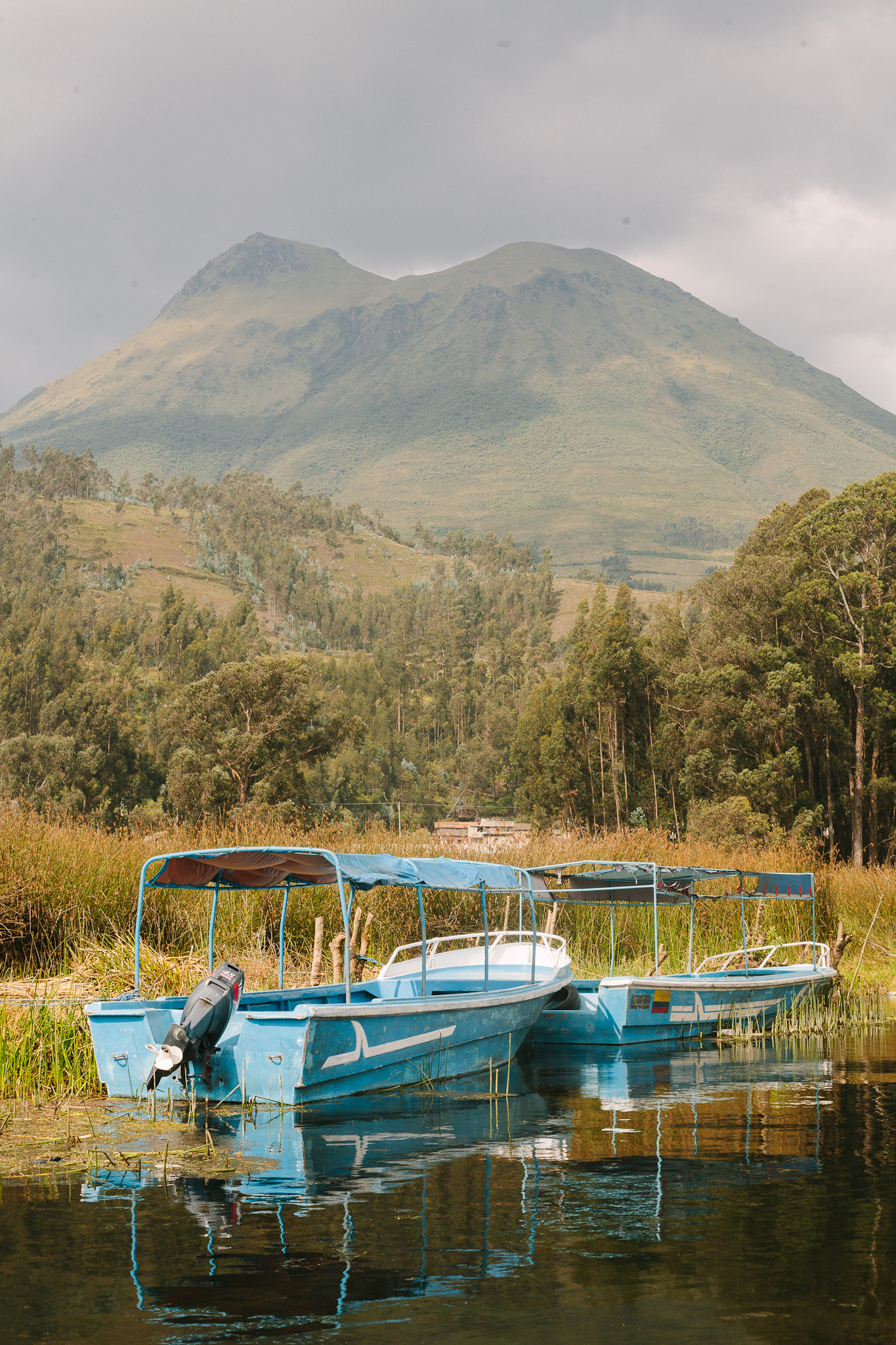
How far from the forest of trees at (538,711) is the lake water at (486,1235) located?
21.0 m

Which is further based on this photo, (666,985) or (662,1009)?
(662,1009)

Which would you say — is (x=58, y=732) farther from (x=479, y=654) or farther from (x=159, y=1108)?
(x=159, y=1108)

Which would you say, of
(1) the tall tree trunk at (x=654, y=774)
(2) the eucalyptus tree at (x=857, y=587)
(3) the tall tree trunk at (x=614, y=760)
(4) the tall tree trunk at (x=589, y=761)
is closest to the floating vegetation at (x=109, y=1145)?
(2) the eucalyptus tree at (x=857, y=587)

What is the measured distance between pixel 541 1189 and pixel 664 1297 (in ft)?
7.63

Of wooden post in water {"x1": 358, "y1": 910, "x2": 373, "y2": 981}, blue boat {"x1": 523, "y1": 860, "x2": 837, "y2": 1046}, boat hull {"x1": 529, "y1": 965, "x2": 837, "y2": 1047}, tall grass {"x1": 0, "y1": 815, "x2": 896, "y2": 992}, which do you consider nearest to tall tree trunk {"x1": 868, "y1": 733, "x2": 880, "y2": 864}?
tall grass {"x1": 0, "y1": 815, "x2": 896, "y2": 992}

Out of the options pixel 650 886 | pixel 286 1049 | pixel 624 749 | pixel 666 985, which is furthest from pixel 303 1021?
pixel 624 749

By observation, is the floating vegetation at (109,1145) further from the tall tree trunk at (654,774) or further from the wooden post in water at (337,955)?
the tall tree trunk at (654,774)

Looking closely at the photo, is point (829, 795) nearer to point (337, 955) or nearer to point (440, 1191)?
point (337, 955)

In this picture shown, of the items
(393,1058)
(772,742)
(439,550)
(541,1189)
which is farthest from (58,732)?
(439,550)

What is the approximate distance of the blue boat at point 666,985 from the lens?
1680cm

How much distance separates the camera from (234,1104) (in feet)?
38.0

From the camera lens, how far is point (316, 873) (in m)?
13.9

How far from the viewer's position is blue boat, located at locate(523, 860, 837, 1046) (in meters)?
16.8

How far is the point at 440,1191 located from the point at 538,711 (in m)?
56.1
